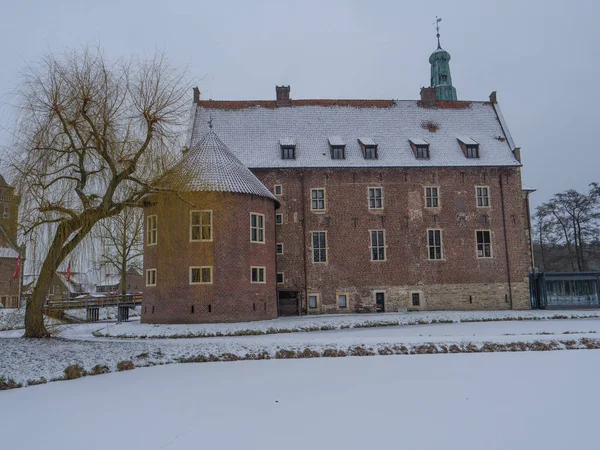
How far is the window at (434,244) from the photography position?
30672 millimetres

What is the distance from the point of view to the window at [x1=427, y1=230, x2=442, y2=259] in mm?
30672

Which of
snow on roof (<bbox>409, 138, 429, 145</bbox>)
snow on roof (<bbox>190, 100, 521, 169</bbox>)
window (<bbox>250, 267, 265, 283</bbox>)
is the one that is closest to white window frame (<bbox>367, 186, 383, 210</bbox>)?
snow on roof (<bbox>190, 100, 521, 169</bbox>)

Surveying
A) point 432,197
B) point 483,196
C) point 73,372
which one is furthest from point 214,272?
point 483,196

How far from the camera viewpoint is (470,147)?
3219 cm

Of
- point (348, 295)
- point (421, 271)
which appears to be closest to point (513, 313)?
point (421, 271)

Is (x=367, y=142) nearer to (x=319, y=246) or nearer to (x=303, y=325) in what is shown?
(x=319, y=246)

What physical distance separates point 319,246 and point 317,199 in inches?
112

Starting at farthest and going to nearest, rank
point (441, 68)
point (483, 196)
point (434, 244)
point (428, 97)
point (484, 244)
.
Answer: point (441, 68) → point (428, 97) → point (483, 196) → point (484, 244) → point (434, 244)

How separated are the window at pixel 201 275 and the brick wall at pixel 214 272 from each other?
0.19m

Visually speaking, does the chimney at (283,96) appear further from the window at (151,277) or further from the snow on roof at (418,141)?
the window at (151,277)

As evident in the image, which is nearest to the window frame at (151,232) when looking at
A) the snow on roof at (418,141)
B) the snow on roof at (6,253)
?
the snow on roof at (418,141)

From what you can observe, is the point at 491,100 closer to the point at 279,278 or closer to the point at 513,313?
the point at 513,313

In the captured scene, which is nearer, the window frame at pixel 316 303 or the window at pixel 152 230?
the window at pixel 152 230

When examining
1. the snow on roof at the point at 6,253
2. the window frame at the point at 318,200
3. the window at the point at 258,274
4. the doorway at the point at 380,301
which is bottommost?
the doorway at the point at 380,301
